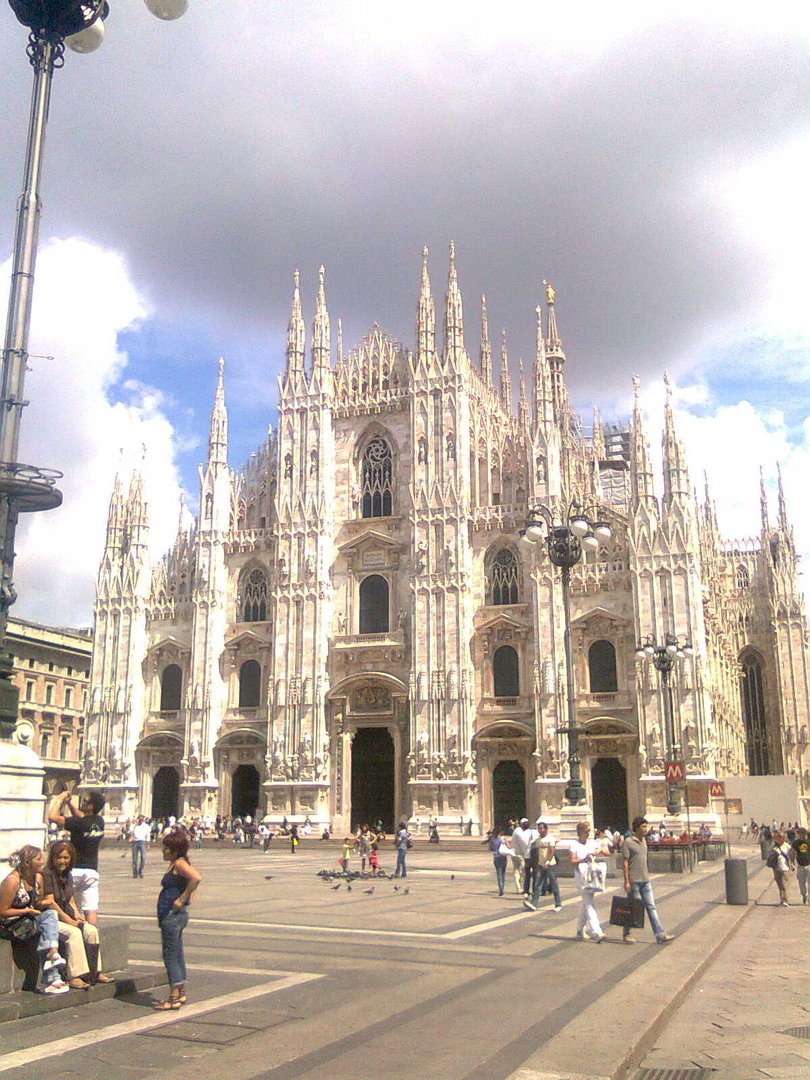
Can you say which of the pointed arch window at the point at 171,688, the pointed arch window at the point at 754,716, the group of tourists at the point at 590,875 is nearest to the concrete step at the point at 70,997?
the group of tourists at the point at 590,875

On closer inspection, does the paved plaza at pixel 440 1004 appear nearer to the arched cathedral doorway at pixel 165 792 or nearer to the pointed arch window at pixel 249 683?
the pointed arch window at pixel 249 683

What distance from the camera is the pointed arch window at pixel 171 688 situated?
49781 millimetres

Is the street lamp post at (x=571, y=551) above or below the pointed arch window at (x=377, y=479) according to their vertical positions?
below

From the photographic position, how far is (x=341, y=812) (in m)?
45.7

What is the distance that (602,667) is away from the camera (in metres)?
43.6

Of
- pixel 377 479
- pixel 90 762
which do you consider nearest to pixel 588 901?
pixel 377 479

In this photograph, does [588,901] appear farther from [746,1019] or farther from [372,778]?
[372,778]

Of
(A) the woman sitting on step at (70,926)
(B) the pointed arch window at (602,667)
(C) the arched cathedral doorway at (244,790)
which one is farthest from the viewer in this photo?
(C) the arched cathedral doorway at (244,790)

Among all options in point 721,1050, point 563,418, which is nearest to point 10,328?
point 721,1050

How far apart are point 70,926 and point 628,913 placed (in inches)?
282

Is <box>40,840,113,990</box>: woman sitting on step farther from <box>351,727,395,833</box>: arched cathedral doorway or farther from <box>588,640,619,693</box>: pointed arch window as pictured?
<box>351,727,395,833</box>: arched cathedral doorway

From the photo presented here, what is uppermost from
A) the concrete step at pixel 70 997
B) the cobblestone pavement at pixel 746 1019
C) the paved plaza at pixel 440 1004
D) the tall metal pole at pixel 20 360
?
the tall metal pole at pixel 20 360

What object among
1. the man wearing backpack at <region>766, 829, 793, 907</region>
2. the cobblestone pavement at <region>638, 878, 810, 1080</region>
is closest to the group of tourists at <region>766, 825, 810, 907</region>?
the man wearing backpack at <region>766, 829, 793, 907</region>

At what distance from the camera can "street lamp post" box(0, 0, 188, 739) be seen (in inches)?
383
